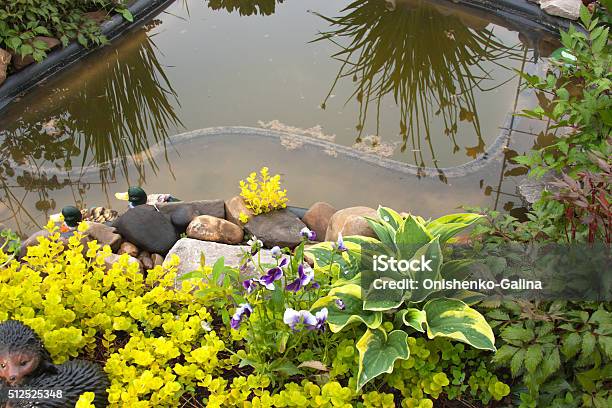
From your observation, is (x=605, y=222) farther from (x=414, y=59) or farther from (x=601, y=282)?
(x=414, y=59)

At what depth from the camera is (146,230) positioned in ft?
10.3

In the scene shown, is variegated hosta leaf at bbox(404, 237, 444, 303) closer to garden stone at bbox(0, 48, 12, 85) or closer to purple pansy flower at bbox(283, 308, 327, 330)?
purple pansy flower at bbox(283, 308, 327, 330)

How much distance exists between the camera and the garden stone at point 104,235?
3088mm

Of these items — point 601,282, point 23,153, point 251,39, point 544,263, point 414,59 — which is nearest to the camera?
point 601,282

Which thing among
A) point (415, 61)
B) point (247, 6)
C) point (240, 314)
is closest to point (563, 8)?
point (415, 61)

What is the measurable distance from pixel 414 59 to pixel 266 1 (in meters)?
1.65

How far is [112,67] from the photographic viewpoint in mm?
4785

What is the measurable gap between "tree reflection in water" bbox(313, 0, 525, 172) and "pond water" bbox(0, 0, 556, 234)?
0.04 feet

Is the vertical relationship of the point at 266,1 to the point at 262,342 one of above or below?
above

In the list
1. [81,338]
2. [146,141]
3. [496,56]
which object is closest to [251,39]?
[146,141]

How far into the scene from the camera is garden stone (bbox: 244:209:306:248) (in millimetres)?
3127

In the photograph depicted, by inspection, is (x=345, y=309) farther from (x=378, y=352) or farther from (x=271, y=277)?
(x=271, y=277)

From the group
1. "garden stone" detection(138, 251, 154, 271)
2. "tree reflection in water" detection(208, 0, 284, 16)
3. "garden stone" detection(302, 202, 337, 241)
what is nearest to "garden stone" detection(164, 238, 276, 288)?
"garden stone" detection(138, 251, 154, 271)

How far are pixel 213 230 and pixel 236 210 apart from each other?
8.7 inches
